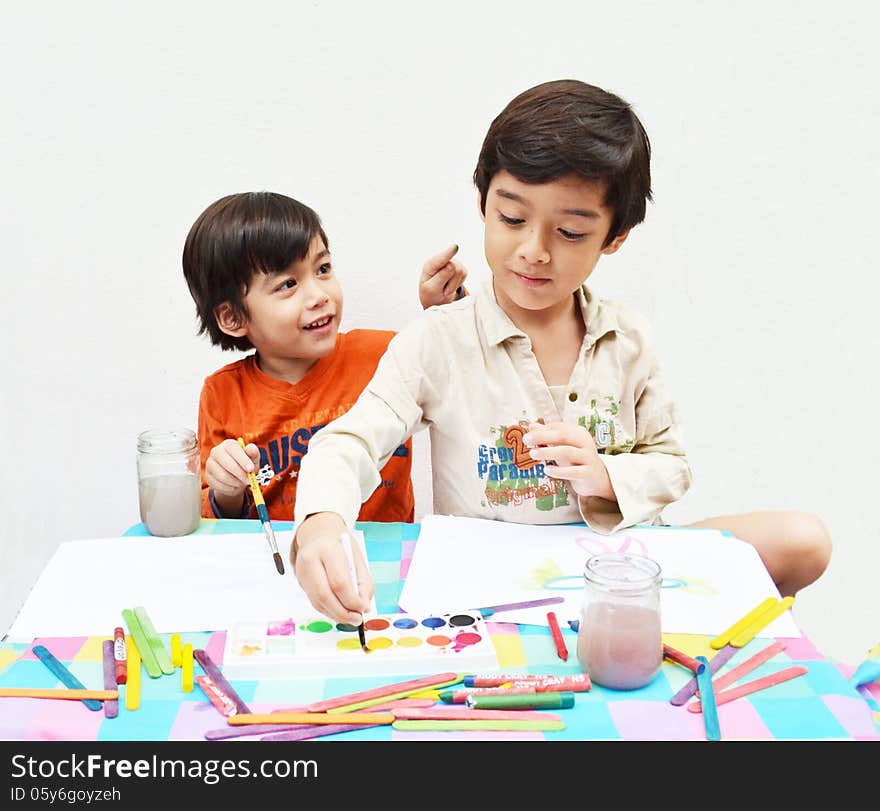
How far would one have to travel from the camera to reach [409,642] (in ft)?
2.32

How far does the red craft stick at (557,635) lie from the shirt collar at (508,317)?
39cm

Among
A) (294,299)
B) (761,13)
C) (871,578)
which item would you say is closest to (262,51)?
(294,299)

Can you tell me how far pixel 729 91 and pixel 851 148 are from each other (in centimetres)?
21

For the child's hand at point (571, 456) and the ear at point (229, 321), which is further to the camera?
the ear at point (229, 321)

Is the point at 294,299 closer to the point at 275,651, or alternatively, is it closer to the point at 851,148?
the point at 275,651

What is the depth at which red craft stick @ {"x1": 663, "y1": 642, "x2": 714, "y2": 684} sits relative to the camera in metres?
0.66

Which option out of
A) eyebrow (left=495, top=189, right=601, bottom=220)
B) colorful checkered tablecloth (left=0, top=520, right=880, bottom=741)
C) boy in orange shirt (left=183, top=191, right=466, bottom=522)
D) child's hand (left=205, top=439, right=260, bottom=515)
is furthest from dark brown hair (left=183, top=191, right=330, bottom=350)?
colorful checkered tablecloth (left=0, top=520, right=880, bottom=741)

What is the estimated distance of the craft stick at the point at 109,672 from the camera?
616mm

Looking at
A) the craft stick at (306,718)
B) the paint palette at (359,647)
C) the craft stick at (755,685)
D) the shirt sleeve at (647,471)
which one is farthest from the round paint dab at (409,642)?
the shirt sleeve at (647,471)

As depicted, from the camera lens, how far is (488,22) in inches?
52.2

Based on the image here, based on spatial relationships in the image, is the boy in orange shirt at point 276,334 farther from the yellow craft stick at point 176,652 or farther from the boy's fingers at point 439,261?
the yellow craft stick at point 176,652

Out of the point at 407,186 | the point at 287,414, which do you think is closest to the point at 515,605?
the point at 287,414
